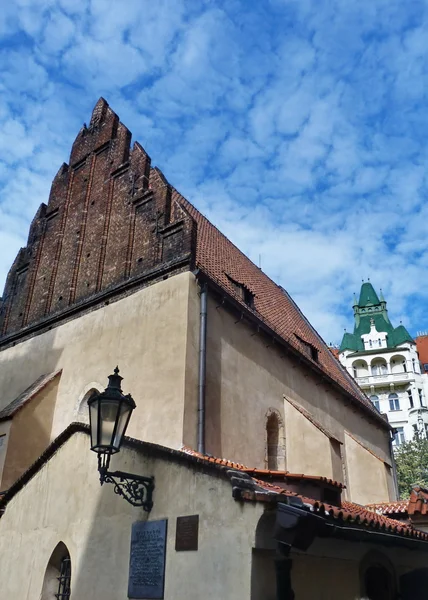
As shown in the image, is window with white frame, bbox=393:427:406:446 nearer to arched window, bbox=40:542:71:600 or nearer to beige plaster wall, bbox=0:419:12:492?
beige plaster wall, bbox=0:419:12:492

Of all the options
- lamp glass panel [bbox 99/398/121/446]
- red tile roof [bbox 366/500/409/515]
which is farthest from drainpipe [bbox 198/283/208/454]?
red tile roof [bbox 366/500/409/515]

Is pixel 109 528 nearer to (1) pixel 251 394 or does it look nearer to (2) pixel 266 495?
(2) pixel 266 495

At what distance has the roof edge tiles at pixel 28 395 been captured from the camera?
39.3 feet

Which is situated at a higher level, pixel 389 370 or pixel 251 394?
pixel 389 370

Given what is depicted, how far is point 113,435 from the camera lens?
6637mm

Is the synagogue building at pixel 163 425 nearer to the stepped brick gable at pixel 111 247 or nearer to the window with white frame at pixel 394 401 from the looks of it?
the stepped brick gable at pixel 111 247

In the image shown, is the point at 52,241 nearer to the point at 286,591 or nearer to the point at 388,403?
the point at 286,591

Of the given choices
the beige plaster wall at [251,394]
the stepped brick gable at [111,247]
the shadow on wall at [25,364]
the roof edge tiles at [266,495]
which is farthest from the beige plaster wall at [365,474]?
the shadow on wall at [25,364]

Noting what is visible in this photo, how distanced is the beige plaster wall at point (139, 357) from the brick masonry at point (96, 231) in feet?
2.31

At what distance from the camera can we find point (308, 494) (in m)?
8.08

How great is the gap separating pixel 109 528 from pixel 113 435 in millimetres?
1497

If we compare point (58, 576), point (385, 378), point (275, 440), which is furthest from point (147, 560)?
point (385, 378)

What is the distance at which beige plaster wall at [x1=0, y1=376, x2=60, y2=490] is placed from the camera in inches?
456

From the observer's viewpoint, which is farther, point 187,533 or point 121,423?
point 121,423
